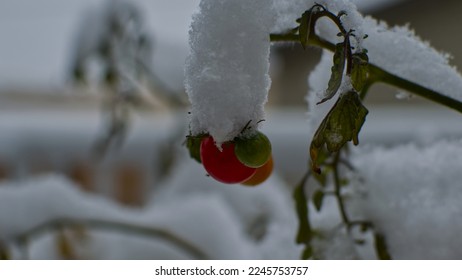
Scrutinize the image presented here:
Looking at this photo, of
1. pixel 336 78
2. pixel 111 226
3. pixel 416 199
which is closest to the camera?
pixel 336 78

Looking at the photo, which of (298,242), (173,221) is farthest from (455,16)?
(298,242)

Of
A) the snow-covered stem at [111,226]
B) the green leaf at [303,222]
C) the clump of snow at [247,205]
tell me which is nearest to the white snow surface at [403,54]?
the green leaf at [303,222]

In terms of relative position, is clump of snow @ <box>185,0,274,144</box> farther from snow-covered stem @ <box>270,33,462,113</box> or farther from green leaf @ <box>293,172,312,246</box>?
green leaf @ <box>293,172,312,246</box>

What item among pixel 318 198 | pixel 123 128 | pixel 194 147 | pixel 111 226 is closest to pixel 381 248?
pixel 318 198

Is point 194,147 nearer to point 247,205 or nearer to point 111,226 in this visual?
point 111,226

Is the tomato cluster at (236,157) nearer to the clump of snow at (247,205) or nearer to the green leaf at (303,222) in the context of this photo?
the green leaf at (303,222)

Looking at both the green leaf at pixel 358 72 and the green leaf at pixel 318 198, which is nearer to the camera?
the green leaf at pixel 358 72

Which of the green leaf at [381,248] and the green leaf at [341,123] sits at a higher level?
the green leaf at [381,248]

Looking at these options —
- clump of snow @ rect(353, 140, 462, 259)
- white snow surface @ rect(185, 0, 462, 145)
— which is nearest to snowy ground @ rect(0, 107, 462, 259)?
clump of snow @ rect(353, 140, 462, 259)
